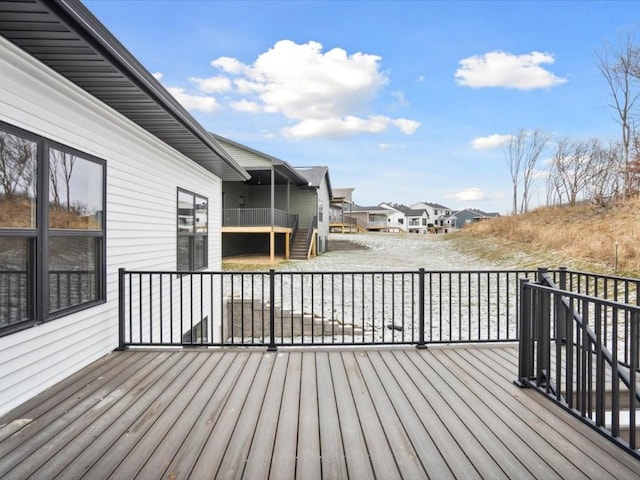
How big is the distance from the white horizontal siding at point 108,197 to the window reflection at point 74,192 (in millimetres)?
158

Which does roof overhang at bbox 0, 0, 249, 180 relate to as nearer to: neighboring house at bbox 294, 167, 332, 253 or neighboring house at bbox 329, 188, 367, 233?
neighboring house at bbox 294, 167, 332, 253

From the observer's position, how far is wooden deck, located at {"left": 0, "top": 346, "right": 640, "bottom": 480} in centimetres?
186

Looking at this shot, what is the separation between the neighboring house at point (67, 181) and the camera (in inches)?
98.4

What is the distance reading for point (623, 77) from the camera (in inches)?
632

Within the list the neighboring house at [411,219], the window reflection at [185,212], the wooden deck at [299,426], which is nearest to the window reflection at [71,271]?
the wooden deck at [299,426]

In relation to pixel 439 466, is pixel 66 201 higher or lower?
higher

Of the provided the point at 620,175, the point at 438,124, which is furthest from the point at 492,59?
the point at 620,175

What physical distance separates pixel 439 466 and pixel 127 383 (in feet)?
8.39

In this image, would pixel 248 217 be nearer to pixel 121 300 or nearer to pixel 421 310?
pixel 121 300

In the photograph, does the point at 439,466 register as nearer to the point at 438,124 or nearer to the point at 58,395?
the point at 58,395

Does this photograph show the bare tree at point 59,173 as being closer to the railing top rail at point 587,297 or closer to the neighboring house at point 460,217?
the railing top rail at point 587,297

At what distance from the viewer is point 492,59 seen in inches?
559

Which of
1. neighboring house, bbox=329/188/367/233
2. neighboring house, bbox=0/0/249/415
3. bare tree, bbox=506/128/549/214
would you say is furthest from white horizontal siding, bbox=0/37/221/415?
bare tree, bbox=506/128/549/214

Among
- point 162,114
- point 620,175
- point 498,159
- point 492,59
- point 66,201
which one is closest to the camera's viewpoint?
point 66,201
